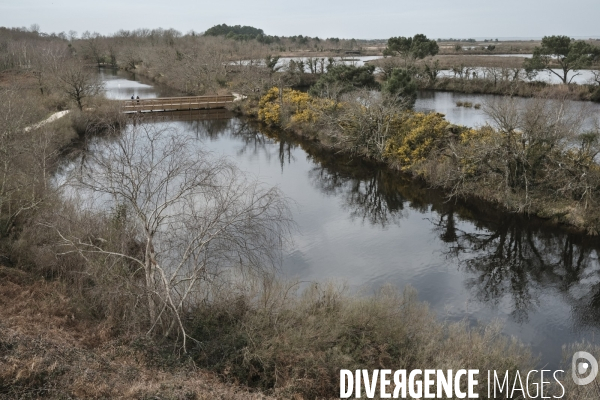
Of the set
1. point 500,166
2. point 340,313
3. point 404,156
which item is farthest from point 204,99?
point 340,313

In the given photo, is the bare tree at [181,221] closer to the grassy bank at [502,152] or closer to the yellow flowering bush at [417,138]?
the grassy bank at [502,152]

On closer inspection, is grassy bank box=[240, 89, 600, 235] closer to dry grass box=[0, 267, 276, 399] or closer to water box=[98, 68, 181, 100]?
dry grass box=[0, 267, 276, 399]

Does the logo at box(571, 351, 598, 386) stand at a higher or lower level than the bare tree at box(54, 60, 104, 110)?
lower

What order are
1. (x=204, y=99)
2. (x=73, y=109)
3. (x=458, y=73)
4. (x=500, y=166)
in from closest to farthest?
1. (x=500, y=166)
2. (x=73, y=109)
3. (x=204, y=99)
4. (x=458, y=73)

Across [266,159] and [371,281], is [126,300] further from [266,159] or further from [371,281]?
[266,159]

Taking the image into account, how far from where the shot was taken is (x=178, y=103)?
52219 mm

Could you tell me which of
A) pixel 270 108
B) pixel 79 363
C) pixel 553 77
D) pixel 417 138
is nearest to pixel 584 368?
pixel 79 363

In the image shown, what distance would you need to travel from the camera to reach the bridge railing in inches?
1908

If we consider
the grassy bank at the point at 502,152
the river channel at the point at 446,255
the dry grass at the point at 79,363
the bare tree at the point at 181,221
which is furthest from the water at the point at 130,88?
the bare tree at the point at 181,221

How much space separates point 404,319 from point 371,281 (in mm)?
4127

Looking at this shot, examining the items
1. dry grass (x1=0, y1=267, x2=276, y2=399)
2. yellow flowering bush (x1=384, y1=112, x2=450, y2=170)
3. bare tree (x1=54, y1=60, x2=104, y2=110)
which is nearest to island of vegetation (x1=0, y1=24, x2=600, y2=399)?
dry grass (x1=0, y1=267, x2=276, y2=399)

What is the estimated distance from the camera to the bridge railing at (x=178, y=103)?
48475 mm

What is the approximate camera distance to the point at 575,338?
48.8 ft

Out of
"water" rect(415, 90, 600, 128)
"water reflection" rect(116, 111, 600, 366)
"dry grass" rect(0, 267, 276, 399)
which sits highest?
"water" rect(415, 90, 600, 128)
